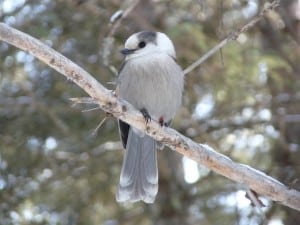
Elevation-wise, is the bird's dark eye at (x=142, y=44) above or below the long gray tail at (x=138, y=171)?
above

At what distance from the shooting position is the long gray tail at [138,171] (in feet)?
13.1

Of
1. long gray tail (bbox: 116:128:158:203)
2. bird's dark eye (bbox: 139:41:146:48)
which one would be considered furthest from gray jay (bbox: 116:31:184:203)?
bird's dark eye (bbox: 139:41:146:48)

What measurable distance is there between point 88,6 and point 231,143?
5.08ft

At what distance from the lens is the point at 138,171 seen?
4145 millimetres

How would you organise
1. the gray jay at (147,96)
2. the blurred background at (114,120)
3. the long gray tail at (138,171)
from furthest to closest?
1. the blurred background at (114,120)
2. the gray jay at (147,96)
3. the long gray tail at (138,171)

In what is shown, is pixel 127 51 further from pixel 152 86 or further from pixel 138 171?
pixel 138 171

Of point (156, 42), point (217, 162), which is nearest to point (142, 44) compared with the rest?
point (156, 42)

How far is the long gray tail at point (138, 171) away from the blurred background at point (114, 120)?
2.26 ft

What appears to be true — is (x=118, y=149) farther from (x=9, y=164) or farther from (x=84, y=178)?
(x=9, y=164)

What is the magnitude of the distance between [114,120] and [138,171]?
45.0 inches

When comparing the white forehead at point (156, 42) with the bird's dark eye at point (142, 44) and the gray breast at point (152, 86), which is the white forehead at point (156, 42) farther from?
the gray breast at point (152, 86)

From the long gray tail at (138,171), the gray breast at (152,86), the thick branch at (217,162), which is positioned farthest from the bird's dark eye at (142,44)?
the thick branch at (217,162)

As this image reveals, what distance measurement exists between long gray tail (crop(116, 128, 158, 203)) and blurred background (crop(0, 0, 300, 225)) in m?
0.69

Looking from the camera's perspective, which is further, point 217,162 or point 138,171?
point 138,171
